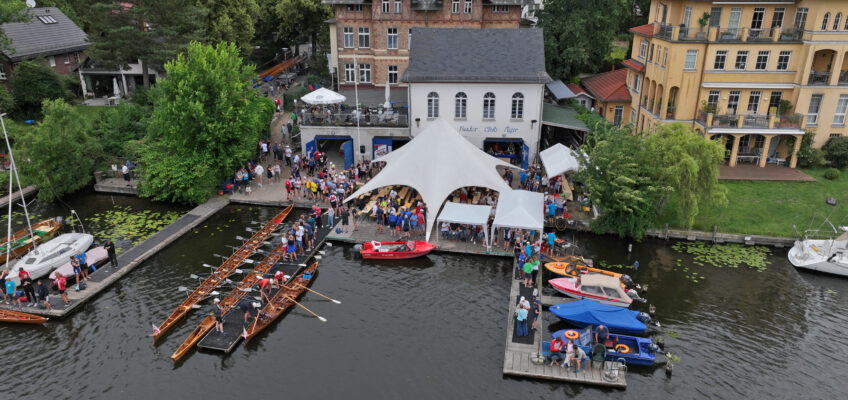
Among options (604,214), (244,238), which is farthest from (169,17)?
(604,214)

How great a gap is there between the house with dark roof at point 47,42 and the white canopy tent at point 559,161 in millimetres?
42136

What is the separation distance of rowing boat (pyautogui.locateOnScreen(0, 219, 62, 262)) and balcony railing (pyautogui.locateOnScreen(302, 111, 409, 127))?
15.5m

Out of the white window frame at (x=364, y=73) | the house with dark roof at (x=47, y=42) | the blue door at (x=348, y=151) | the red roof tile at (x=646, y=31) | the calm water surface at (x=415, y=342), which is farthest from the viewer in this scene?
the white window frame at (x=364, y=73)

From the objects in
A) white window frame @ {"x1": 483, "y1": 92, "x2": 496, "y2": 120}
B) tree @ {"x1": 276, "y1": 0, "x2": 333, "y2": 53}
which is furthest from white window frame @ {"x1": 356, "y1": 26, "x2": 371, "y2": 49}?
tree @ {"x1": 276, "y1": 0, "x2": 333, "y2": 53}

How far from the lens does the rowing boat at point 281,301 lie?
69.0ft

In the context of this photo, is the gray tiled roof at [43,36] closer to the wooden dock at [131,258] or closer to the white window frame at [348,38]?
the white window frame at [348,38]

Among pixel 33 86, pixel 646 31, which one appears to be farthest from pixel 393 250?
pixel 33 86

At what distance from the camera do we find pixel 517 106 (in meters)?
35.7

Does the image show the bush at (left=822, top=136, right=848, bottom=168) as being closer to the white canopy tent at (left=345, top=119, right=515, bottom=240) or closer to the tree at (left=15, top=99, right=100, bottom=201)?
the white canopy tent at (left=345, top=119, right=515, bottom=240)

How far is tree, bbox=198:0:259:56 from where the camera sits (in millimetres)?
53719

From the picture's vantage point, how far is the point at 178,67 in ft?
102

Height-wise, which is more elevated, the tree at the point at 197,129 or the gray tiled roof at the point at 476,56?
the gray tiled roof at the point at 476,56

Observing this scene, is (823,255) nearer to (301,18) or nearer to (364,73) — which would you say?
(364,73)

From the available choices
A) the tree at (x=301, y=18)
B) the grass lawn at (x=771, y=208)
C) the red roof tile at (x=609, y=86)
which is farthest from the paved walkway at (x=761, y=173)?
the tree at (x=301, y=18)
